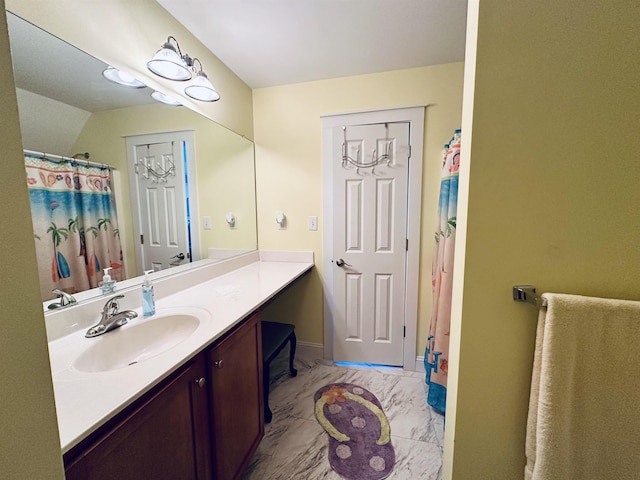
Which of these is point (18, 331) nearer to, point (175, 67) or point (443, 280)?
point (175, 67)

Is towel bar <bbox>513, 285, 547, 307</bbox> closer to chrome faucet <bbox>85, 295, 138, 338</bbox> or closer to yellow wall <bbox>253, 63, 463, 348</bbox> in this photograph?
yellow wall <bbox>253, 63, 463, 348</bbox>

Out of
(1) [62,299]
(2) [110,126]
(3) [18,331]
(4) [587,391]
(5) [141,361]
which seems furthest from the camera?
(2) [110,126]

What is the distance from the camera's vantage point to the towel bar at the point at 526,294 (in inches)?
27.9

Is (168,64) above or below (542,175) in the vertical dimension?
above

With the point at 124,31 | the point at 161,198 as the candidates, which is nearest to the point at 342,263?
the point at 161,198

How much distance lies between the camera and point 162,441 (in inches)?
29.4

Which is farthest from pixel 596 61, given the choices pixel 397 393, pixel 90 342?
pixel 397 393

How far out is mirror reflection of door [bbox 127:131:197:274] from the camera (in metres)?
1.36

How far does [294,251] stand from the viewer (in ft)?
7.31

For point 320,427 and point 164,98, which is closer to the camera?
point 164,98

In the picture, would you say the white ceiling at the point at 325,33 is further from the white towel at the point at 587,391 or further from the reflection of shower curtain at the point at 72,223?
the white towel at the point at 587,391

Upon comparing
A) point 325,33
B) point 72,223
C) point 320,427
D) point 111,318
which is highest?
point 325,33

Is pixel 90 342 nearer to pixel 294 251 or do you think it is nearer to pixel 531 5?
pixel 294 251

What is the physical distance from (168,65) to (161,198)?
70cm
